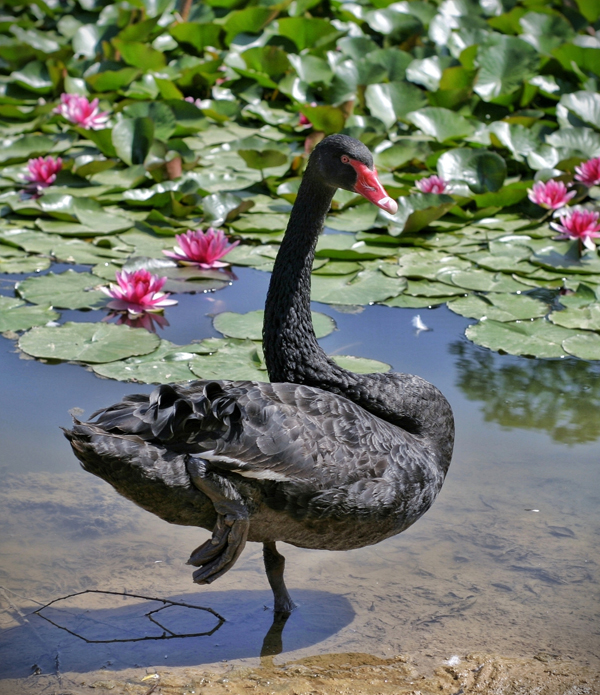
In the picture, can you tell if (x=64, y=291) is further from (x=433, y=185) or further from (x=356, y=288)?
(x=433, y=185)

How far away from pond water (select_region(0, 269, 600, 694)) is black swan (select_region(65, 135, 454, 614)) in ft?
0.83

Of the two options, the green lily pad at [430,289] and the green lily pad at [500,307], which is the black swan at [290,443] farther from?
the green lily pad at [430,289]

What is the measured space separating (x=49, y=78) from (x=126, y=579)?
253 inches

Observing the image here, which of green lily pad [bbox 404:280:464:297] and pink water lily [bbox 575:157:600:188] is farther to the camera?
pink water lily [bbox 575:157:600:188]

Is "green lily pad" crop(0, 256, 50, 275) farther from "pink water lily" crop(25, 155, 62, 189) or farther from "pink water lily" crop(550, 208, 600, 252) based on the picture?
"pink water lily" crop(550, 208, 600, 252)

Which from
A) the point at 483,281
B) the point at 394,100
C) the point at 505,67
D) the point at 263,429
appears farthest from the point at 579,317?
the point at 505,67

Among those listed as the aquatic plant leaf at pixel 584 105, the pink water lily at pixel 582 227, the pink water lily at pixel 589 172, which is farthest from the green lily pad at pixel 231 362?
the aquatic plant leaf at pixel 584 105

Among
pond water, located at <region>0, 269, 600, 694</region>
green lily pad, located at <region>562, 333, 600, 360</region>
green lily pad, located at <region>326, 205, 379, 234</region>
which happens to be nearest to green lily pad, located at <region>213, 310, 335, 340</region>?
pond water, located at <region>0, 269, 600, 694</region>

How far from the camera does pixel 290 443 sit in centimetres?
255

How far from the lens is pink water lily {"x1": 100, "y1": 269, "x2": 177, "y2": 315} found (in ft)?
15.5

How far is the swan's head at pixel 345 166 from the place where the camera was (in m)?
3.14

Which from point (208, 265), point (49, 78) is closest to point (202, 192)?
point (208, 265)

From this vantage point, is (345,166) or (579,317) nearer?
(345,166)

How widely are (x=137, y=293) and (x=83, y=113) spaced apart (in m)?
3.02
